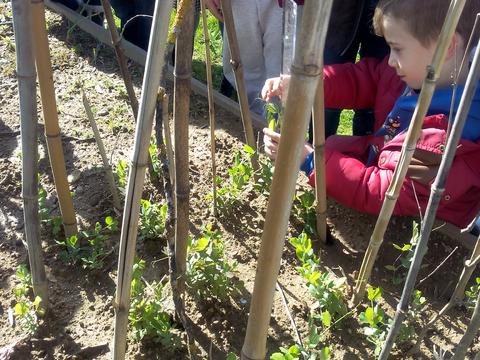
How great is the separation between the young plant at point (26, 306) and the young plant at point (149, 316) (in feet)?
0.88

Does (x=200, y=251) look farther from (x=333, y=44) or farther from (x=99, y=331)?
(x=333, y=44)

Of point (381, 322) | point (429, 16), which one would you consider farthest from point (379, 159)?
point (381, 322)

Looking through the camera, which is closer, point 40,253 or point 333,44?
point 40,253

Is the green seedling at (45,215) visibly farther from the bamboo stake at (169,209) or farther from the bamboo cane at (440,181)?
the bamboo cane at (440,181)

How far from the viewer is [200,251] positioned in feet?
5.73

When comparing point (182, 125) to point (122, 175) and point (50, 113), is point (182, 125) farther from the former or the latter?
point (122, 175)

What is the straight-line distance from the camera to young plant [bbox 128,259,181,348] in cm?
165

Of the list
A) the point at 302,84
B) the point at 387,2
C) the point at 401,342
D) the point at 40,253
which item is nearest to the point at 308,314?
the point at 401,342

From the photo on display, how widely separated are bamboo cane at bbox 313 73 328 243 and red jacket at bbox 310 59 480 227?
131mm

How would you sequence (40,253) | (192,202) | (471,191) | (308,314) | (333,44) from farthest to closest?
1. (333,44)
2. (192,202)
3. (471,191)
4. (308,314)
5. (40,253)

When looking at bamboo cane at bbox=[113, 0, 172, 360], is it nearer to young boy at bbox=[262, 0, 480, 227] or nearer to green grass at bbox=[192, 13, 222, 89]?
young boy at bbox=[262, 0, 480, 227]

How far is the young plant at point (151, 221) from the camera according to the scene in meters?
2.00

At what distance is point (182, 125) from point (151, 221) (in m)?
0.67

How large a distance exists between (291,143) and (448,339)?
1.15 m
